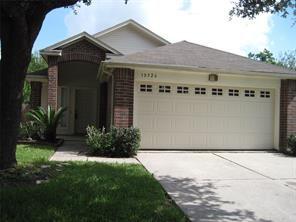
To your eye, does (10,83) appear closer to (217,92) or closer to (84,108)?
(217,92)

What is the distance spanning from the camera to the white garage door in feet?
45.2

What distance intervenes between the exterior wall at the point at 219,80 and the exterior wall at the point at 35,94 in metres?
7.33

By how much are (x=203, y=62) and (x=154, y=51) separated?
1815 mm

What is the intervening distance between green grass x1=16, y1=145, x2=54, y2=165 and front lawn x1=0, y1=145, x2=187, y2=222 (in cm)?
195

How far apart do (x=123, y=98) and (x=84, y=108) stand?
9.15 meters

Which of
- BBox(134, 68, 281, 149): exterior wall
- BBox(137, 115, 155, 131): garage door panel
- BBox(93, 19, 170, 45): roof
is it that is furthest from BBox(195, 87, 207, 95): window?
BBox(93, 19, 170, 45): roof

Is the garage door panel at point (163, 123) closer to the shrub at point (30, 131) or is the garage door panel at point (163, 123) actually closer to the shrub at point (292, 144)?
the shrub at point (292, 144)

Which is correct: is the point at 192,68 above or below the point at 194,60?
below

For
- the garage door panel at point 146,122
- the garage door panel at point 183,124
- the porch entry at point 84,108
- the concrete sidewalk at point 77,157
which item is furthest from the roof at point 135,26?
the concrete sidewalk at point 77,157

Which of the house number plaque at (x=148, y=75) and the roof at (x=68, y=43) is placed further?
the roof at (x=68, y=43)

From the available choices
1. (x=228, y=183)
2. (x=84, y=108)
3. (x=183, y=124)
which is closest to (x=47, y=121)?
(x=183, y=124)

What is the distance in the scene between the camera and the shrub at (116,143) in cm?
1241

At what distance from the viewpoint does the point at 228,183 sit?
8.78 m

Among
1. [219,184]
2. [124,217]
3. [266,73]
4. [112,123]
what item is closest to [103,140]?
[112,123]
